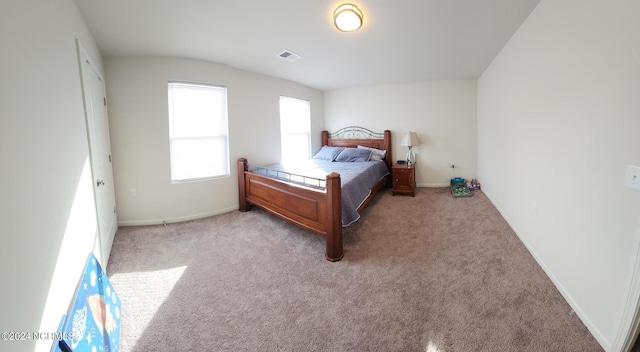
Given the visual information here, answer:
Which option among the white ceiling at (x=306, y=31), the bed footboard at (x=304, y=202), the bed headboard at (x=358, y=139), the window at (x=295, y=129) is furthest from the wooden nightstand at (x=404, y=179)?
the bed footboard at (x=304, y=202)

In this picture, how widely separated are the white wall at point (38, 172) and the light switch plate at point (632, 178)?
2.58m

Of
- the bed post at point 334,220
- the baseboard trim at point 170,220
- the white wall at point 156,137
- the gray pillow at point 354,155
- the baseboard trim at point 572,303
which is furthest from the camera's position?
the gray pillow at point 354,155

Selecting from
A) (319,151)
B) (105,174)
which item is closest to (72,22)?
(105,174)

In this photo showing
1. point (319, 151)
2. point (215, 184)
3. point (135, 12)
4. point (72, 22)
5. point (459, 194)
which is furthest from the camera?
point (319, 151)

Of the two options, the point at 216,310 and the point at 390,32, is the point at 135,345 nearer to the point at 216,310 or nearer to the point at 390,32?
the point at 216,310

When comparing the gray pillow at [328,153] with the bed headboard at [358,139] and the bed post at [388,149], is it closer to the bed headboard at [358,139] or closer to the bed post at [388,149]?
the bed headboard at [358,139]

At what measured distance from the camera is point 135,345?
1.50m

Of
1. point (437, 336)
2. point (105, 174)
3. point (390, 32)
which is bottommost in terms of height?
point (437, 336)

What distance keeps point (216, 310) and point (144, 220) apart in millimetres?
2283

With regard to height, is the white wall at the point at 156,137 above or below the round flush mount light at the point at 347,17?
below

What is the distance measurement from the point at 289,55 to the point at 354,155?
226 cm

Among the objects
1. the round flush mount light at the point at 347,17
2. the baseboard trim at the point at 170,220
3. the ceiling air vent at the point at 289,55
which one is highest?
the ceiling air vent at the point at 289,55

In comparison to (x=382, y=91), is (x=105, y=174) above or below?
below

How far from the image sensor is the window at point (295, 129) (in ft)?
16.0
